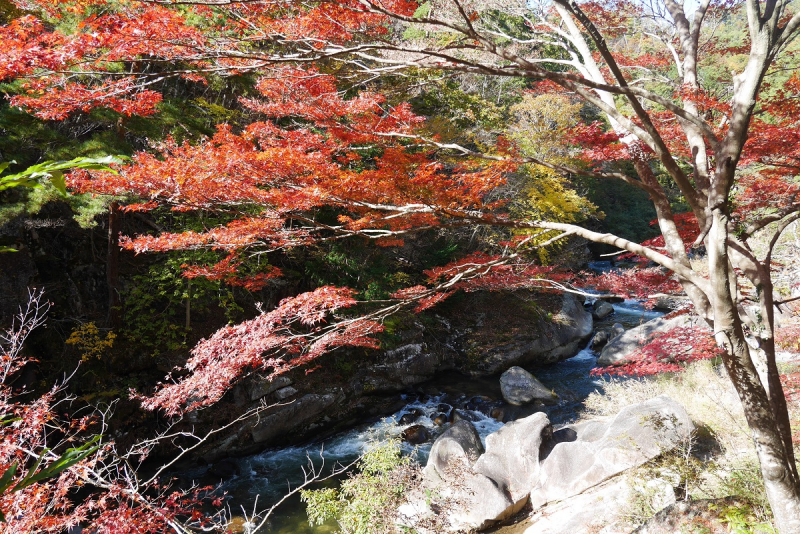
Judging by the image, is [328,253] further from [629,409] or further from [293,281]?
[629,409]

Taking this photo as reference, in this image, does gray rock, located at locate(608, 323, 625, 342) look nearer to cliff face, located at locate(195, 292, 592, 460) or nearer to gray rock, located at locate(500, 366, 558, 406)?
cliff face, located at locate(195, 292, 592, 460)

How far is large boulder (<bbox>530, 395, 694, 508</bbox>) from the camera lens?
19.1ft

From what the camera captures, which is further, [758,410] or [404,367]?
[404,367]

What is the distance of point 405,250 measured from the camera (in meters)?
12.2

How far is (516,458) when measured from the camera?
6715mm

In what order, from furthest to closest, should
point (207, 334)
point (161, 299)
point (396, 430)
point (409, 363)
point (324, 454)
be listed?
point (409, 363)
point (161, 299)
point (207, 334)
point (396, 430)
point (324, 454)

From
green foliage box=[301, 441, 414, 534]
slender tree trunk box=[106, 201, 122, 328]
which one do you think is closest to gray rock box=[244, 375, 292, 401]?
slender tree trunk box=[106, 201, 122, 328]

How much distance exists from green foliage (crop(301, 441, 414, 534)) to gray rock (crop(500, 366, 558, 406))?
4947 millimetres

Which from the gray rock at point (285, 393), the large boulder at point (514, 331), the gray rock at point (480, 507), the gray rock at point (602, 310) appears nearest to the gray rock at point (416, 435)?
the gray rock at point (285, 393)

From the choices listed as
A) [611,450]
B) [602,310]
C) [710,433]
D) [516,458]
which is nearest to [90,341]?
[516,458]

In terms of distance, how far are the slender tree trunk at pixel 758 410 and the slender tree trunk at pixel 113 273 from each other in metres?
8.48

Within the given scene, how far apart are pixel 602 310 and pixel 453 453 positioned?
396 inches

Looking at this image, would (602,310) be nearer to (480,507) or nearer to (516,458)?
(516,458)

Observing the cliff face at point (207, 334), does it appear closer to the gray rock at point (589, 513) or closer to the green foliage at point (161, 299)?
the green foliage at point (161, 299)
